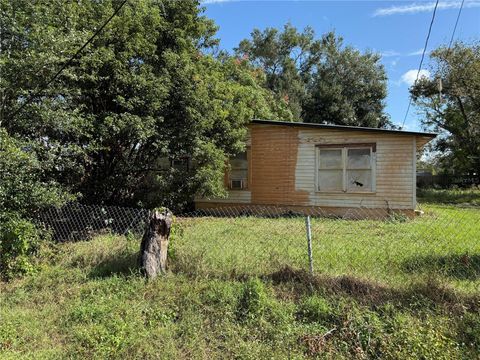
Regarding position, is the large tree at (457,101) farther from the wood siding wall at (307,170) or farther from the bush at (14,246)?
the bush at (14,246)

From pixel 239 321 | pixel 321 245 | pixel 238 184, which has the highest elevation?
pixel 238 184

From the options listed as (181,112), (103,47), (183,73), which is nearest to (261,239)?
(181,112)

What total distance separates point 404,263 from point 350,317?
1720 mm

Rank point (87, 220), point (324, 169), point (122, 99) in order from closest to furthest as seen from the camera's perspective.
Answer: point (87, 220) < point (122, 99) < point (324, 169)

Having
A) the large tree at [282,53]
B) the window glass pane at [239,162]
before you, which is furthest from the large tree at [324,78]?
the window glass pane at [239,162]

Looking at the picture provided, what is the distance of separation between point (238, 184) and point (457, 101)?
19029mm

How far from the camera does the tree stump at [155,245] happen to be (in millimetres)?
5039

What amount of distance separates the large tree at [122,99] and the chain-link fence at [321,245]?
1.06 meters

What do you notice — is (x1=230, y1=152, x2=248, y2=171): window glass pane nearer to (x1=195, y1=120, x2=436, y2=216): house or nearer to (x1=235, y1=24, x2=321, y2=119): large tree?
(x1=195, y1=120, x2=436, y2=216): house

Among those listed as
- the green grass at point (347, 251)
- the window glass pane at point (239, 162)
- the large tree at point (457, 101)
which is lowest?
the green grass at point (347, 251)

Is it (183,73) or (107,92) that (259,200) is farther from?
(107,92)

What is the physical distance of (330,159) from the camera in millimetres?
11680

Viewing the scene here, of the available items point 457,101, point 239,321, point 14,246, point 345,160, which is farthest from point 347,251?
point 457,101

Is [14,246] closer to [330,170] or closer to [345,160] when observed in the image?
[330,170]
